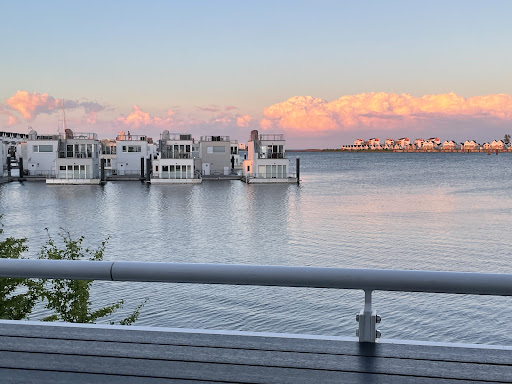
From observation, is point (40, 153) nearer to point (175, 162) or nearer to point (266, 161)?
point (175, 162)

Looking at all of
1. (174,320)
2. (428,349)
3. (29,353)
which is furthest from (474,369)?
(174,320)

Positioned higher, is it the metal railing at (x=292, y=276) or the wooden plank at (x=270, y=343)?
the metal railing at (x=292, y=276)

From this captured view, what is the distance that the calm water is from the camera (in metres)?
20.0

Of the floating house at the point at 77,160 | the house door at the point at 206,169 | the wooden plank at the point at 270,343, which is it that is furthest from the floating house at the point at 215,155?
the wooden plank at the point at 270,343

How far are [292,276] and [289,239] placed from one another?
36.8 m

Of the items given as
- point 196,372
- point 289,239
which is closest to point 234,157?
point 289,239

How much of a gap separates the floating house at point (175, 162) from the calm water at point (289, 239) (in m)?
3.41

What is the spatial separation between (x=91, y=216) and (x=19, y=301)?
143 feet

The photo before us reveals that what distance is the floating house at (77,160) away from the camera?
8612 cm

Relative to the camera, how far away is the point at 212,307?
21.1 m

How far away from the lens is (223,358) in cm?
331

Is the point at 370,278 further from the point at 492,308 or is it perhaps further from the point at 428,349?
the point at 492,308

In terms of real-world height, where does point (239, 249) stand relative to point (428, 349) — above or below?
below

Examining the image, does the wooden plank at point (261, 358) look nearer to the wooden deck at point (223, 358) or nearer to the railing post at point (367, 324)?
the wooden deck at point (223, 358)
